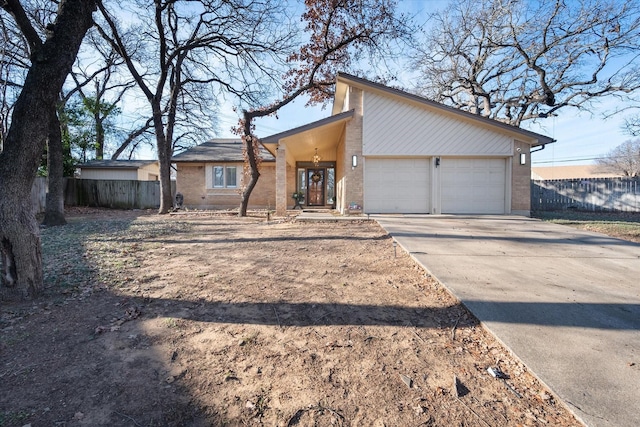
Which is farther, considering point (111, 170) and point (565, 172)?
point (565, 172)

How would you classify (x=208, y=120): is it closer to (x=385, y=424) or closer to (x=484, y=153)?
(x=484, y=153)

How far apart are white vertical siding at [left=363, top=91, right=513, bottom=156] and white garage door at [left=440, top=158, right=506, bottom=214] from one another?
42 centimetres

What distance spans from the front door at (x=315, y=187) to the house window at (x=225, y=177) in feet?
14.0

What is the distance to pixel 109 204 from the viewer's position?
1784 cm

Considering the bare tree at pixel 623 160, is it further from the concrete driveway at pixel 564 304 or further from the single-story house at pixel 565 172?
the concrete driveway at pixel 564 304

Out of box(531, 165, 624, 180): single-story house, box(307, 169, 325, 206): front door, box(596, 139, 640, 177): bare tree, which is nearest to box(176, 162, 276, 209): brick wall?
box(307, 169, 325, 206): front door

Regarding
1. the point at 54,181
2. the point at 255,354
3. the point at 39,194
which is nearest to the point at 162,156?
the point at 54,181

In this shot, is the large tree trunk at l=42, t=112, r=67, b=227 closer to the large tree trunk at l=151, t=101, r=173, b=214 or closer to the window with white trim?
the large tree trunk at l=151, t=101, r=173, b=214

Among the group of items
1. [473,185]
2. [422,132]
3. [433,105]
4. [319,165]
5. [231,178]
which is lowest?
[473,185]

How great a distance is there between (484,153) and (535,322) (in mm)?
9709

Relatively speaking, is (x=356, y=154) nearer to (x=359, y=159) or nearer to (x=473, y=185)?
(x=359, y=159)

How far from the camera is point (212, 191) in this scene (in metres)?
17.3

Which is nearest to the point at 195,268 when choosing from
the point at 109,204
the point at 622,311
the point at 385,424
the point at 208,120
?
the point at 385,424

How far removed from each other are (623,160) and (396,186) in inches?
1907
